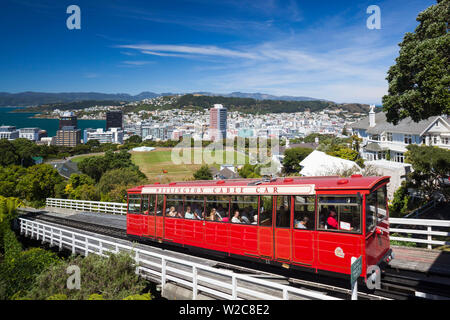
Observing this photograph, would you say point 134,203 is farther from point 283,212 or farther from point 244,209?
point 283,212

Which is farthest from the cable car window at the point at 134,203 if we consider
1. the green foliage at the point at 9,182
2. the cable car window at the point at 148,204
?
the green foliage at the point at 9,182

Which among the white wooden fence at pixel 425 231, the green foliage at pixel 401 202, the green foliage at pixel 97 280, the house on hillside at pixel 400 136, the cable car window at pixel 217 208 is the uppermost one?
the house on hillside at pixel 400 136

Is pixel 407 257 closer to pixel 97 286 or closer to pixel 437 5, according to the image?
pixel 97 286

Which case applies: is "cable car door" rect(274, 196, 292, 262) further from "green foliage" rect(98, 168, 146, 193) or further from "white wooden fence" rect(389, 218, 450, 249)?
"green foliage" rect(98, 168, 146, 193)

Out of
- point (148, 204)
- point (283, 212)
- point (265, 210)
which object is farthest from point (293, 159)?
point (283, 212)

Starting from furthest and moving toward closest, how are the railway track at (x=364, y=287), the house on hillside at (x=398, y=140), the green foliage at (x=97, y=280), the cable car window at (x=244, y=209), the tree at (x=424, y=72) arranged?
the house on hillside at (x=398, y=140) → the tree at (x=424, y=72) → the cable car window at (x=244, y=209) → the railway track at (x=364, y=287) → the green foliage at (x=97, y=280)

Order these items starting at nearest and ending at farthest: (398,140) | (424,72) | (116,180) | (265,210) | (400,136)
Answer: (265,210), (424,72), (116,180), (400,136), (398,140)

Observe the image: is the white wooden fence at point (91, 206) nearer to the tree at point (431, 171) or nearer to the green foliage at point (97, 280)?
the green foliage at point (97, 280)

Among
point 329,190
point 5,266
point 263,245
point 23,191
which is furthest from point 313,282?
point 23,191
